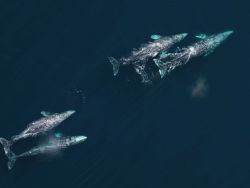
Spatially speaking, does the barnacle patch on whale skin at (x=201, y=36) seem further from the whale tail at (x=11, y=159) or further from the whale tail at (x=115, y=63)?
the whale tail at (x=11, y=159)

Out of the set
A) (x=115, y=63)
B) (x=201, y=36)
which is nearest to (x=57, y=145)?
(x=115, y=63)

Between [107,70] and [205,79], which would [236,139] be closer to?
[205,79]

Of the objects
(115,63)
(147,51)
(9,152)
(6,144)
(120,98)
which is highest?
(147,51)

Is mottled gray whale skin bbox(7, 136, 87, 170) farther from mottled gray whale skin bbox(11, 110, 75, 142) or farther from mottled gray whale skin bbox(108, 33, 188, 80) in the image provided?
mottled gray whale skin bbox(108, 33, 188, 80)

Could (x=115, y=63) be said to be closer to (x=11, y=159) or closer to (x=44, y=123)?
(x=44, y=123)

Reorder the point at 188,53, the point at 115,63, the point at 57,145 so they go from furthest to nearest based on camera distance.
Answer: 1. the point at 188,53
2. the point at 115,63
3. the point at 57,145

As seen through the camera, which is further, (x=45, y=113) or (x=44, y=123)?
(x=45, y=113)

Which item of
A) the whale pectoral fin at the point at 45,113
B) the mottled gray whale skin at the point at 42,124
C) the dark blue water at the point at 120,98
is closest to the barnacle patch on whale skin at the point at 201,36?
the dark blue water at the point at 120,98
